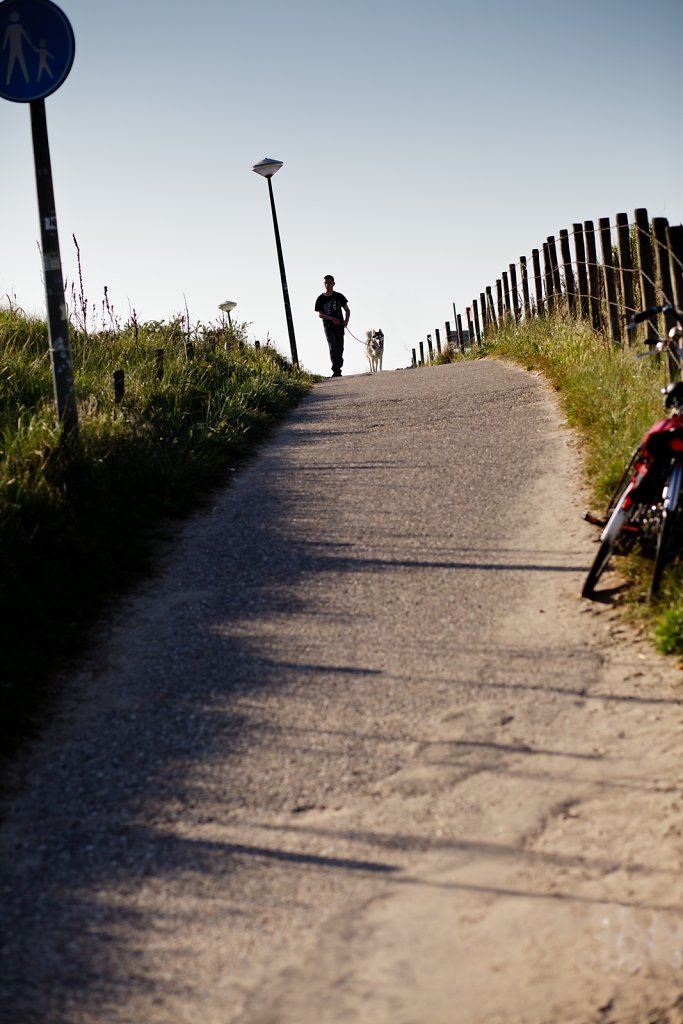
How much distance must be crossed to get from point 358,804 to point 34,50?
19.4 feet

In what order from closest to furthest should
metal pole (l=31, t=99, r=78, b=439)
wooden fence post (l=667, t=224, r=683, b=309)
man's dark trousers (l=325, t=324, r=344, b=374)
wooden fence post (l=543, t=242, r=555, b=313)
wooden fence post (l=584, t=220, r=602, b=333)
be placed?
1. metal pole (l=31, t=99, r=78, b=439)
2. wooden fence post (l=667, t=224, r=683, b=309)
3. wooden fence post (l=584, t=220, r=602, b=333)
4. wooden fence post (l=543, t=242, r=555, b=313)
5. man's dark trousers (l=325, t=324, r=344, b=374)

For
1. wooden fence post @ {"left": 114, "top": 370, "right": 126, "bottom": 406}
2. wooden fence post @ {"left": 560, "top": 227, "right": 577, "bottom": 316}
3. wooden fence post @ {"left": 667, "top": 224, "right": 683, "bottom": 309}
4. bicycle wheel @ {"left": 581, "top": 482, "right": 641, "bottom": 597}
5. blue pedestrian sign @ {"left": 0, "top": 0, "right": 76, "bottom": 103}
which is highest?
blue pedestrian sign @ {"left": 0, "top": 0, "right": 76, "bottom": 103}

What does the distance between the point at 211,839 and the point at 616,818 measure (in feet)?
4.87

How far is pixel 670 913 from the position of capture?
12.0ft

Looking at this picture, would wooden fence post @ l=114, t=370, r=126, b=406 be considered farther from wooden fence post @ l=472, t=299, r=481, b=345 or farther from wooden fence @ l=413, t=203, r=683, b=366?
wooden fence post @ l=472, t=299, r=481, b=345

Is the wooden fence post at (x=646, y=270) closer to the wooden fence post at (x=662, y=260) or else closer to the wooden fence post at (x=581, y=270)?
the wooden fence post at (x=662, y=260)

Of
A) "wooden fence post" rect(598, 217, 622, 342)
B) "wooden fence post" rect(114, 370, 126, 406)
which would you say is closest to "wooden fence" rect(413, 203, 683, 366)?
"wooden fence post" rect(598, 217, 622, 342)

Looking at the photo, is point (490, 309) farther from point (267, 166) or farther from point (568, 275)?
point (568, 275)

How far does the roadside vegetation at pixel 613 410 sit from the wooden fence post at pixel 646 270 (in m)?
0.38

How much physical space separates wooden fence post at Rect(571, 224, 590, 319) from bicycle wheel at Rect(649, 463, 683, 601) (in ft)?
36.9

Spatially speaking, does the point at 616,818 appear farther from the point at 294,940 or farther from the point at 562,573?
the point at 562,573

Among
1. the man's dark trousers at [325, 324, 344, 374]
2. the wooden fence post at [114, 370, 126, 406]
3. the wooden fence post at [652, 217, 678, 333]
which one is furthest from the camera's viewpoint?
the man's dark trousers at [325, 324, 344, 374]

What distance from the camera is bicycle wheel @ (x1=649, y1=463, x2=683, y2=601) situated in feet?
19.4

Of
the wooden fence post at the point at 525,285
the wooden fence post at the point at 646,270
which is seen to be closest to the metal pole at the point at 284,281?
the wooden fence post at the point at 525,285
